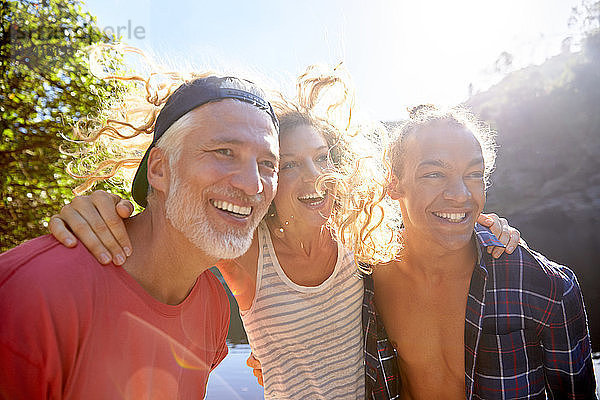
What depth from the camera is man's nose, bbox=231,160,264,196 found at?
2.08m

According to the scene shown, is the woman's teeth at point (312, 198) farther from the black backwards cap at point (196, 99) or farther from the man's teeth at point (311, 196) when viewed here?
the black backwards cap at point (196, 99)

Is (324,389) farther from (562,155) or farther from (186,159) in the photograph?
(562,155)

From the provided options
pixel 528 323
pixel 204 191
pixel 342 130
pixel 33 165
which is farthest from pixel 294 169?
pixel 33 165

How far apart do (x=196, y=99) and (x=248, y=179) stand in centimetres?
51

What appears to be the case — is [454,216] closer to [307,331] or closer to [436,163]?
[436,163]

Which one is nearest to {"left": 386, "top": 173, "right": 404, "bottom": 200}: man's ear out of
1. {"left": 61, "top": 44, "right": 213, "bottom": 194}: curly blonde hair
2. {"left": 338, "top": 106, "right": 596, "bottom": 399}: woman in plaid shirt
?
{"left": 338, "top": 106, "right": 596, "bottom": 399}: woman in plaid shirt

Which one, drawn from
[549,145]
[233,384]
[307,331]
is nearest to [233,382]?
[233,384]

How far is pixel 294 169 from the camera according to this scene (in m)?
2.95

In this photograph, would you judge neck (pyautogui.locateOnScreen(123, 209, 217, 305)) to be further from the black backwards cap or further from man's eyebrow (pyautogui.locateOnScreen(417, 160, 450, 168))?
man's eyebrow (pyautogui.locateOnScreen(417, 160, 450, 168))

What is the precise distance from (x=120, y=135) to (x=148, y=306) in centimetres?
128

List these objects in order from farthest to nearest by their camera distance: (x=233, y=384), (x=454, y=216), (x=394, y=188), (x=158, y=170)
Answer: (x=233, y=384) < (x=394, y=188) < (x=454, y=216) < (x=158, y=170)

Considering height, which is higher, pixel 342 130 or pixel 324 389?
pixel 342 130

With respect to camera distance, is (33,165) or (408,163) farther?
(33,165)

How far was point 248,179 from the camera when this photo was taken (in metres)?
2.10
